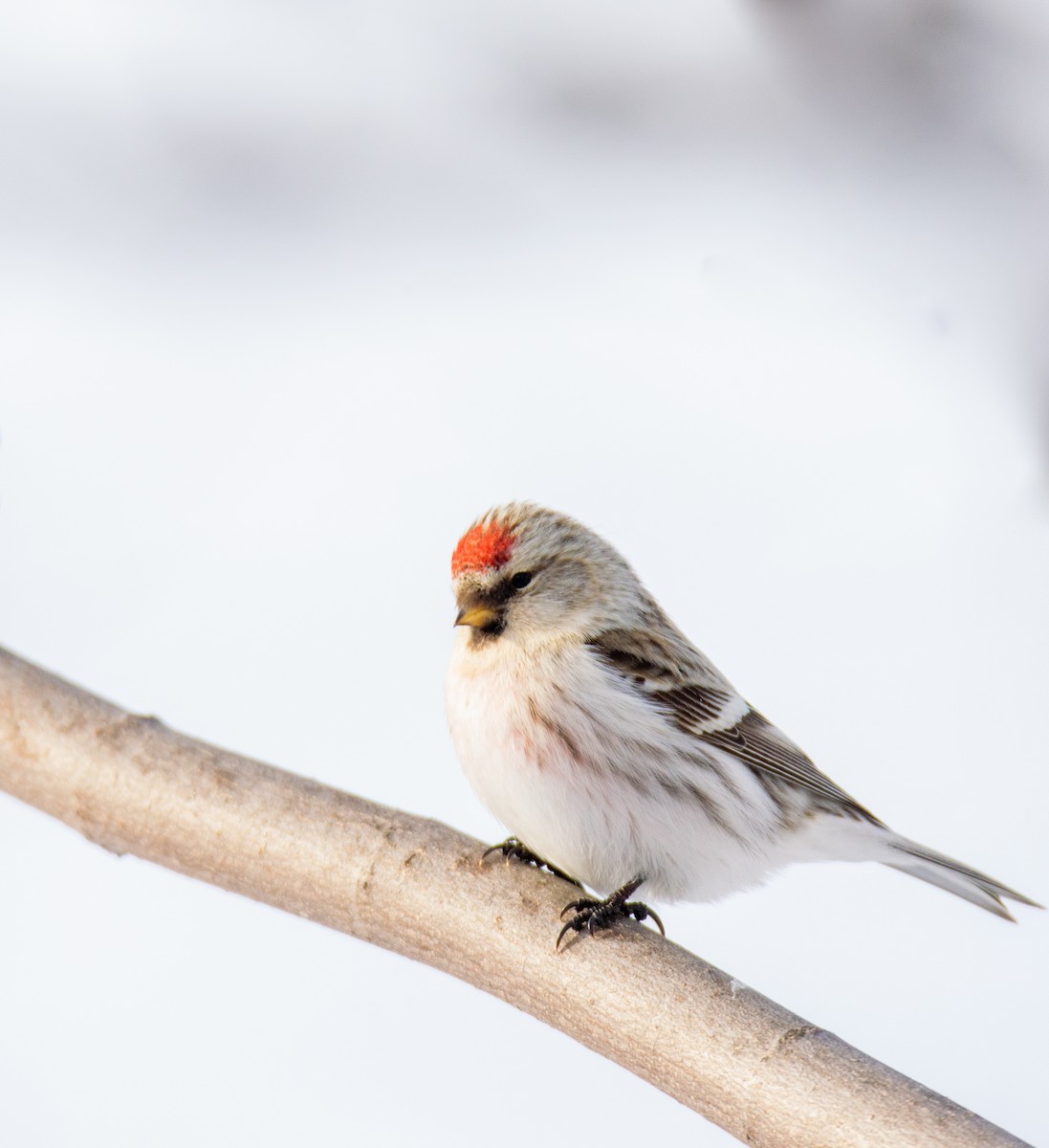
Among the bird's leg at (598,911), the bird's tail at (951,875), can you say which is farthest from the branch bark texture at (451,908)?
the bird's tail at (951,875)

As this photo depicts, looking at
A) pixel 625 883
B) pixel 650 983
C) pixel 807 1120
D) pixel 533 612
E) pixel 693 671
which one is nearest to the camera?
pixel 807 1120

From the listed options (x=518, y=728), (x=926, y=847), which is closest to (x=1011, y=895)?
(x=926, y=847)

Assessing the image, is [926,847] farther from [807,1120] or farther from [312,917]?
[312,917]

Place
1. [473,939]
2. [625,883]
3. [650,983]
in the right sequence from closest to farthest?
[650,983]
[473,939]
[625,883]

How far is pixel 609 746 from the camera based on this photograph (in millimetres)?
1841

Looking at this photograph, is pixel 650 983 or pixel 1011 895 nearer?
pixel 650 983

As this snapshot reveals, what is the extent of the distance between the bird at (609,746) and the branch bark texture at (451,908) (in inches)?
3.5

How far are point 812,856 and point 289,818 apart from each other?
2.89ft

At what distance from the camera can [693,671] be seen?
2.07m

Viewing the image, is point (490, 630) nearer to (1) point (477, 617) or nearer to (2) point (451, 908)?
(1) point (477, 617)

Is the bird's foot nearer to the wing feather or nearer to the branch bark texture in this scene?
the branch bark texture

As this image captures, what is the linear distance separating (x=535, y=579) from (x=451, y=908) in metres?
0.51

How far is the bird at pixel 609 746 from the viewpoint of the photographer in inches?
70.9

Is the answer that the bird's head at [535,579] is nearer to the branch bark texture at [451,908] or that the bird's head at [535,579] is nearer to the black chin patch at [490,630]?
the black chin patch at [490,630]
